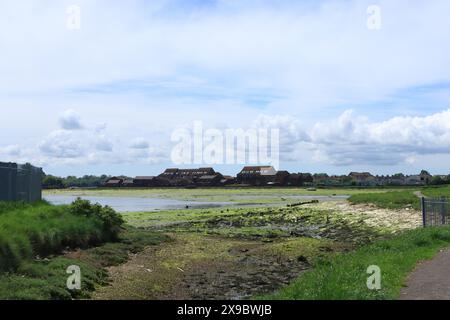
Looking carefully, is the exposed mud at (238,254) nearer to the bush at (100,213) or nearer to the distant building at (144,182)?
the bush at (100,213)

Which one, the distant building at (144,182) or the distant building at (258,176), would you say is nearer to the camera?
the distant building at (258,176)

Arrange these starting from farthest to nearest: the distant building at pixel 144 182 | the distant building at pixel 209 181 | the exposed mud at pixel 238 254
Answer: the distant building at pixel 144 182 < the distant building at pixel 209 181 < the exposed mud at pixel 238 254

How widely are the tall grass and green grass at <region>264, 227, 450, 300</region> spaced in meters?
7.89

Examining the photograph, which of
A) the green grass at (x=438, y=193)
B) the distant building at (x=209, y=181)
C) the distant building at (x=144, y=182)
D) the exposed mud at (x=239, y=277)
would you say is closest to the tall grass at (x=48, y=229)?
the exposed mud at (x=239, y=277)

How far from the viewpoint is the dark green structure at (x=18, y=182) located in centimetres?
2297

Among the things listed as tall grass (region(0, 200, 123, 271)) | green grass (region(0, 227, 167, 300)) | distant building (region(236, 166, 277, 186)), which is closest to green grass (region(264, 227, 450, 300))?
green grass (region(0, 227, 167, 300))

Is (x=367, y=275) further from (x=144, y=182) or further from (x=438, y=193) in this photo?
(x=144, y=182)

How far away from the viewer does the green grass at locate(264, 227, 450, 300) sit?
11591 mm

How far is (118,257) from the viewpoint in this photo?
879 inches

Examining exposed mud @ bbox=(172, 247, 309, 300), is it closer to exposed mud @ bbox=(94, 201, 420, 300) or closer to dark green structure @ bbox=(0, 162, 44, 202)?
exposed mud @ bbox=(94, 201, 420, 300)

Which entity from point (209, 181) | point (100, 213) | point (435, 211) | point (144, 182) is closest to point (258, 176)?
point (209, 181)

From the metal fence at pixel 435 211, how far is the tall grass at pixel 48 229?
51.1 ft

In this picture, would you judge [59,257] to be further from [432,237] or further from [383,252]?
[432,237]
